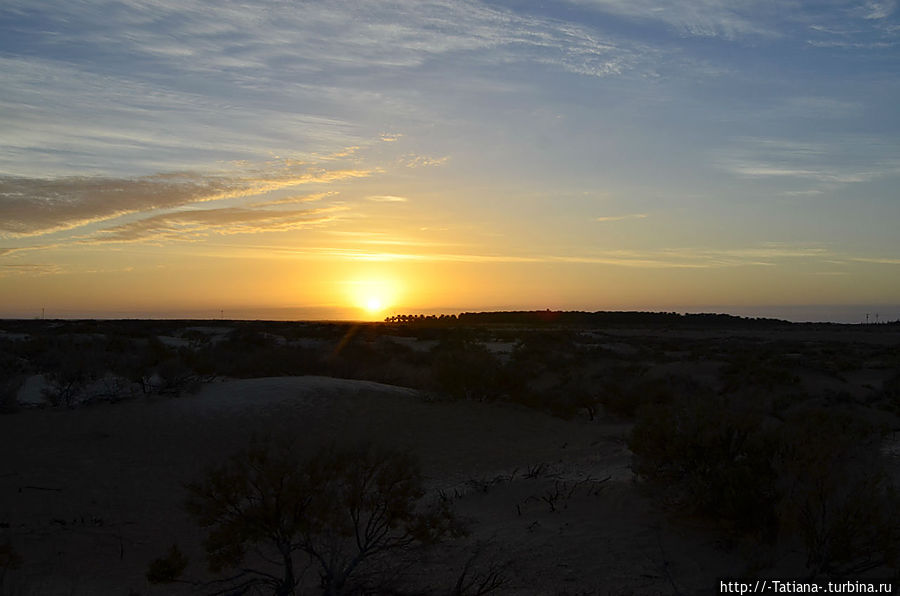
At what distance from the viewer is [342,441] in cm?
1466

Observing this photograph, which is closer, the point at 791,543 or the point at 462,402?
the point at 791,543

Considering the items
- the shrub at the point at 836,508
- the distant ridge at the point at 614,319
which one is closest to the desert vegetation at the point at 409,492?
the shrub at the point at 836,508

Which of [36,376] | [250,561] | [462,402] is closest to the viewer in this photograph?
[250,561]

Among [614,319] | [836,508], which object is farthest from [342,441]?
[614,319]

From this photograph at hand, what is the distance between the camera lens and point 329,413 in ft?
54.2

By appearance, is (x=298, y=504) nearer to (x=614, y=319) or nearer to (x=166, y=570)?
(x=166, y=570)

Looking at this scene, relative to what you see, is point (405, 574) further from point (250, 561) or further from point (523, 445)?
point (523, 445)

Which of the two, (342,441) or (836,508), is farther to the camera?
(342,441)

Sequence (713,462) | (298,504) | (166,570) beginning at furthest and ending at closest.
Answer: (713,462)
(166,570)
(298,504)

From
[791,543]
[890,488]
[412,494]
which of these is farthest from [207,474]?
[890,488]

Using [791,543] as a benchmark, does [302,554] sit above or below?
below

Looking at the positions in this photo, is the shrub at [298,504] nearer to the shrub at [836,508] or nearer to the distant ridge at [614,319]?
the shrub at [836,508]

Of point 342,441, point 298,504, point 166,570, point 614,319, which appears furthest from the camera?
point 614,319

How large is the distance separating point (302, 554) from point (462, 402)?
37.5ft
